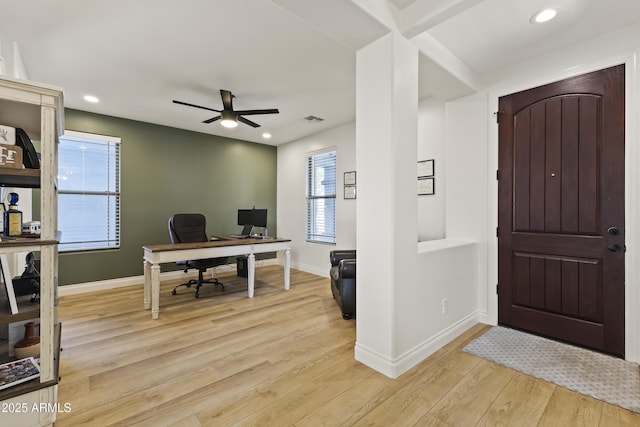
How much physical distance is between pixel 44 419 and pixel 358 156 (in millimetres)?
2367

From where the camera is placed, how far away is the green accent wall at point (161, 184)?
14.4 ft

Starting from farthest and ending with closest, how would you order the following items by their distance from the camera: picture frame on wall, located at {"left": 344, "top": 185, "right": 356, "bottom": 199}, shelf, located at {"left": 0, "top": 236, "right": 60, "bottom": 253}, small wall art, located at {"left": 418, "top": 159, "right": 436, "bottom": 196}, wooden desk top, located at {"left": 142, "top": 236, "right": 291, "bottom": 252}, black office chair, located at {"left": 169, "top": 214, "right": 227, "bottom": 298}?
picture frame on wall, located at {"left": 344, "top": 185, "right": 356, "bottom": 199} < black office chair, located at {"left": 169, "top": 214, "right": 227, "bottom": 298} < small wall art, located at {"left": 418, "top": 159, "right": 436, "bottom": 196} < wooden desk top, located at {"left": 142, "top": 236, "right": 291, "bottom": 252} < shelf, located at {"left": 0, "top": 236, "right": 60, "bottom": 253}

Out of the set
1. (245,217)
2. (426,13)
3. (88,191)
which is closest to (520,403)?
(426,13)

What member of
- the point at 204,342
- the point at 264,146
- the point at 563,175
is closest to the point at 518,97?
the point at 563,175

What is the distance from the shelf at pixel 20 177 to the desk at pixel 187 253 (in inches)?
71.1

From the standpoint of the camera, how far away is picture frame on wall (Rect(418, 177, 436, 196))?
143 inches

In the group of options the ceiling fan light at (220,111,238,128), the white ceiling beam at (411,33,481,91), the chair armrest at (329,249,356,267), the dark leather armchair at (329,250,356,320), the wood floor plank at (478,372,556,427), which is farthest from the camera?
the chair armrest at (329,249,356,267)

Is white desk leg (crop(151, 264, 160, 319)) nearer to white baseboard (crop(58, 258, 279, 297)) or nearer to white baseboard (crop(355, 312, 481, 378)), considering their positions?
white baseboard (crop(58, 258, 279, 297))

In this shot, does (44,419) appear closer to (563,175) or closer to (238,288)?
(238,288)

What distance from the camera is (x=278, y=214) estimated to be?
6484 millimetres

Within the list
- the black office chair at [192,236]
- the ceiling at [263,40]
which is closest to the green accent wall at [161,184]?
the black office chair at [192,236]

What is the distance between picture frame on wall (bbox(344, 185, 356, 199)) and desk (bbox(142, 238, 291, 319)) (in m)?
1.30

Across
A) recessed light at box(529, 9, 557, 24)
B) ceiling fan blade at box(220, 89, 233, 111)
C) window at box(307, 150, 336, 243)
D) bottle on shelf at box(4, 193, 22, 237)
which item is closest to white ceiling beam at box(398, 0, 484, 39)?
recessed light at box(529, 9, 557, 24)

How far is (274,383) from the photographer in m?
2.00
